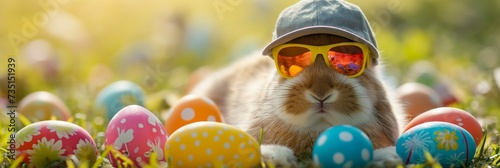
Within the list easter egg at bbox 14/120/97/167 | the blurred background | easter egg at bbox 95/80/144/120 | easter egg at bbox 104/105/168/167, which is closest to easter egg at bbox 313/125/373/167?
easter egg at bbox 104/105/168/167

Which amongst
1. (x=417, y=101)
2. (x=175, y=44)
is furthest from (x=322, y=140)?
(x=175, y=44)

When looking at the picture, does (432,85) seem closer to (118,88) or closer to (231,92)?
(231,92)

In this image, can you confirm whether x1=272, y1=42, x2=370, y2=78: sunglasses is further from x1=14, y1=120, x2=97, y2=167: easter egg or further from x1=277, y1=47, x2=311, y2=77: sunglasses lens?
x1=14, y1=120, x2=97, y2=167: easter egg

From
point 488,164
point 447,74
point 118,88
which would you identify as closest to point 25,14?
point 118,88

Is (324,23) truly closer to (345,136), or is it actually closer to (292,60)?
(292,60)

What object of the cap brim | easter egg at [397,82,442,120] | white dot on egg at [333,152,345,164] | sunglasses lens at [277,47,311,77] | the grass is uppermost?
the cap brim

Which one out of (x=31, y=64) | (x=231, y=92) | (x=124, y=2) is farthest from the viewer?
(x=124, y=2)
